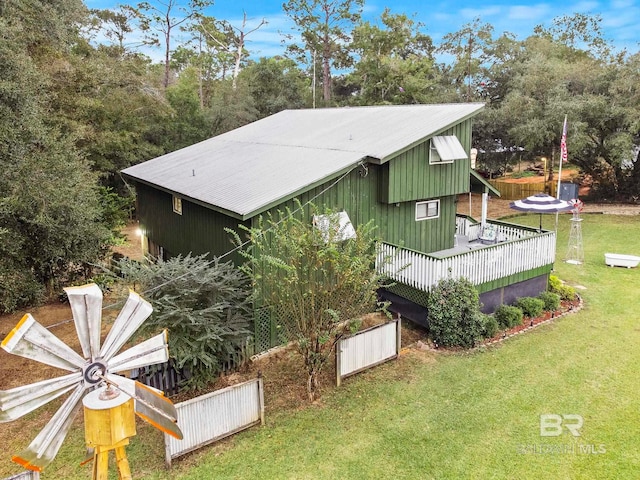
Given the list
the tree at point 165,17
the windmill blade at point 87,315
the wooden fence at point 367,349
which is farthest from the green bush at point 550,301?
the tree at point 165,17

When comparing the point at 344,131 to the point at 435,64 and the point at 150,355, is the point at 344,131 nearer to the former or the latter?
the point at 150,355

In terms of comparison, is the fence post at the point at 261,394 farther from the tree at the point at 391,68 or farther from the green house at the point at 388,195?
the tree at the point at 391,68

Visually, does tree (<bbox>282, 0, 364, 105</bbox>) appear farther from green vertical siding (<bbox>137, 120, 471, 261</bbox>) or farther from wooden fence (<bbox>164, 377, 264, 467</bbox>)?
wooden fence (<bbox>164, 377, 264, 467</bbox>)

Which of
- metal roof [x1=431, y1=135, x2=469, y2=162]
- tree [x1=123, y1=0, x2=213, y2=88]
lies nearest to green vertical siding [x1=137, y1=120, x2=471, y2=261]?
metal roof [x1=431, y1=135, x2=469, y2=162]

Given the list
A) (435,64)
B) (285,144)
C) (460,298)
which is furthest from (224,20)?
(460,298)

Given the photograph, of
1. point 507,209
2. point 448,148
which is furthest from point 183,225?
point 507,209

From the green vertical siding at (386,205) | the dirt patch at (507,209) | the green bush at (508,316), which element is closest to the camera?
the green vertical siding at (386,205)
